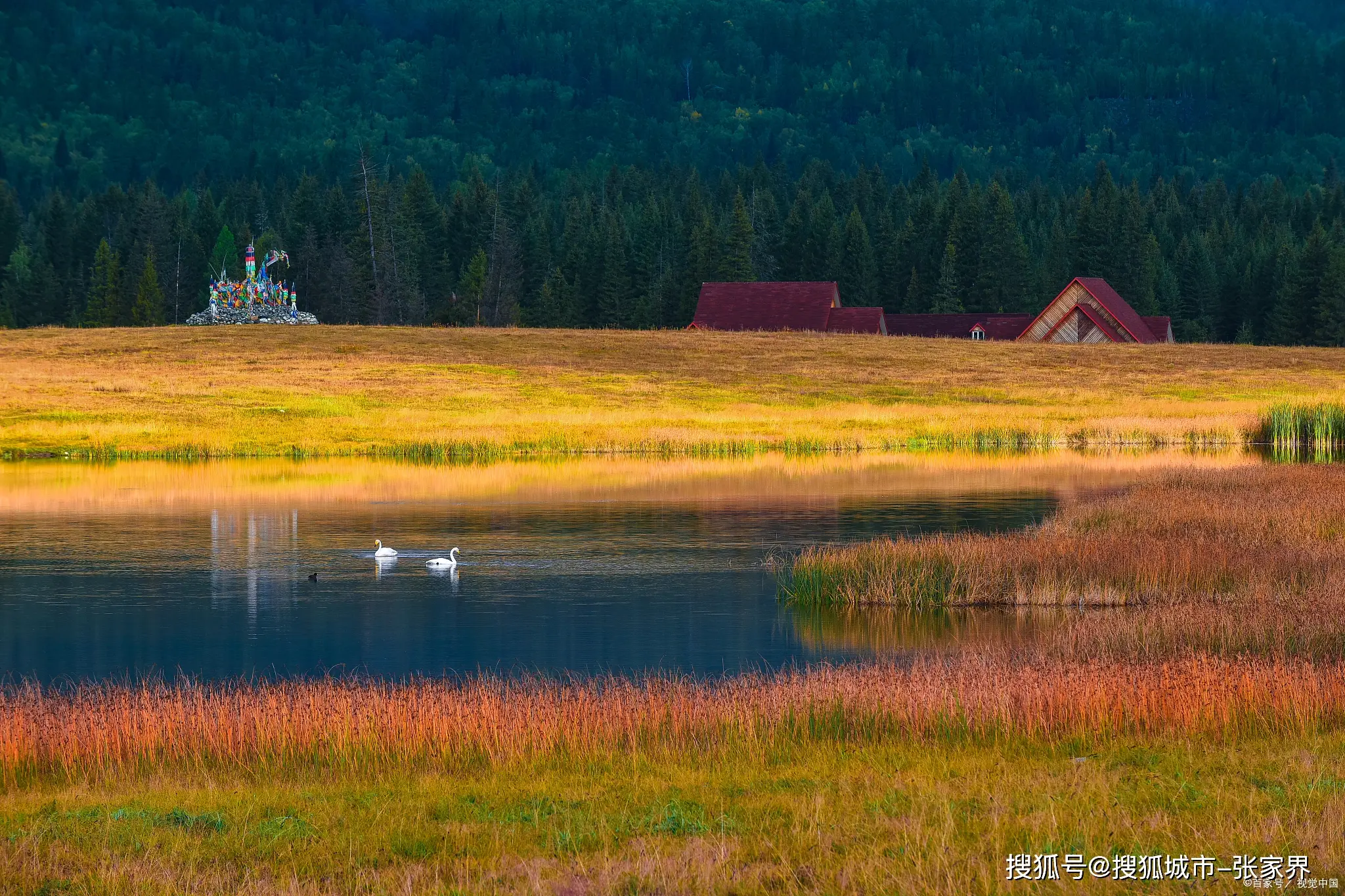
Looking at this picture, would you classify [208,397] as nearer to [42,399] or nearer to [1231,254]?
[42,399]

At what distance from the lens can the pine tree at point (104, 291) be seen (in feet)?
530

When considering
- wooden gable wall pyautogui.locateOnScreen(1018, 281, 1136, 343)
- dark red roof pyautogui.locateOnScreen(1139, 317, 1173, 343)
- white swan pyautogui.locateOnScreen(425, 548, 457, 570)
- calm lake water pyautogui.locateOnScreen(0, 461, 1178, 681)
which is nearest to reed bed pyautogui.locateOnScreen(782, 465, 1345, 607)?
calm lake water pyautogui.locateOnScreen(0, 461, 1178, 681)

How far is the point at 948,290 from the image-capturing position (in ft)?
495

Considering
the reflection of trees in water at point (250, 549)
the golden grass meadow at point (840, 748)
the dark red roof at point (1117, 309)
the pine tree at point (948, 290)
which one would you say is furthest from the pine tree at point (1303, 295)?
the reflection of trees in water at point (250, 549)

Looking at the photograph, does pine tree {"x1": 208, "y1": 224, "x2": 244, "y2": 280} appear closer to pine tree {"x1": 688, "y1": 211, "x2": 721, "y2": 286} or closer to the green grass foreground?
pine tree {"x1": 688, "y1": 211, "x2": 721, "y2": 286}

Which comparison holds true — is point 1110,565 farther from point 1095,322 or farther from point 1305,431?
point 1095,322

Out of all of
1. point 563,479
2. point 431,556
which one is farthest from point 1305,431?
point 431,556

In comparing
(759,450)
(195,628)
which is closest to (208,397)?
(759,450)

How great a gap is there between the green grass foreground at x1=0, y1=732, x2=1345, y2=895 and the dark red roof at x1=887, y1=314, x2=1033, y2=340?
405 ft

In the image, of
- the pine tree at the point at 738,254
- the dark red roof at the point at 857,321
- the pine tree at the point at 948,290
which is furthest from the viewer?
the pine tree at the point at 738,254

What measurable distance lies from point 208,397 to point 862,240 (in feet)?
311

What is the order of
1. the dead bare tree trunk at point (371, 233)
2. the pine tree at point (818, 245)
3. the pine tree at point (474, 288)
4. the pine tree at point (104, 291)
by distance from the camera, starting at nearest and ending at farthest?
the dead bare tree trunk at point (371, 233) → the pine tree at point (474, 288) → the pine tree at point (104, 291) → the pine tree at point (818, 245)

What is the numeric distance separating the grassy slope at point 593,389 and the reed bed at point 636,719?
164 ft

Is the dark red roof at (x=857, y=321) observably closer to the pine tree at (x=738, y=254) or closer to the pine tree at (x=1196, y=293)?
the pine tree at (x=738, y=254)
